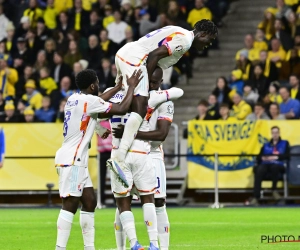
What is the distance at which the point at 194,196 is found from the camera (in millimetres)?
21719

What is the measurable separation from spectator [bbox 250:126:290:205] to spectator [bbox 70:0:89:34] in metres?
7.44

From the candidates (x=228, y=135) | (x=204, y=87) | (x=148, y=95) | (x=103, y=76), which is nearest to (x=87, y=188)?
(x=148, y=95)

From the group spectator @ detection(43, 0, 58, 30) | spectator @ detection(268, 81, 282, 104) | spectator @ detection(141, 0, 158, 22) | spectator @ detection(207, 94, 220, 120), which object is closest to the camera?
spectator @ detection(207, 94, 220, 120)

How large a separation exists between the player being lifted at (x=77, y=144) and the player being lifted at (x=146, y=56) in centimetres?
16

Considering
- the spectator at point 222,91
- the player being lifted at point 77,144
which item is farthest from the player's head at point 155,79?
the spectator at point 222,91

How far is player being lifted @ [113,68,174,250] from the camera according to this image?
11197 mm

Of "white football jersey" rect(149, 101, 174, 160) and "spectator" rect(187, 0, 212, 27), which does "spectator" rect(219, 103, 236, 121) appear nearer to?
"spectator" rect(187, 0, 212, 27)

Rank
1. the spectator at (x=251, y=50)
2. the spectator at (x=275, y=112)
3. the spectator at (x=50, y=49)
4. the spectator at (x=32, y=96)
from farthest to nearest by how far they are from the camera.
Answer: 1. the spectator at (x=50, y=49)
2. the spectator at (x=32, y=96)
3. the spectator at (x=251, y=50)
4. the spectator at (x=275, y=112)

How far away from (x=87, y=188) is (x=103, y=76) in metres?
12.8

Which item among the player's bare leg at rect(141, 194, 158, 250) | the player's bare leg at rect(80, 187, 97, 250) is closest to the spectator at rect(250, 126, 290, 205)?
the player's bare leg at rect(141, 194, 158, 250)

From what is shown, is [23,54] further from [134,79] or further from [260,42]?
[134,79]

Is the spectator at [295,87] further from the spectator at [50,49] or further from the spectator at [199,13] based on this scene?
the spectator at [50,49]

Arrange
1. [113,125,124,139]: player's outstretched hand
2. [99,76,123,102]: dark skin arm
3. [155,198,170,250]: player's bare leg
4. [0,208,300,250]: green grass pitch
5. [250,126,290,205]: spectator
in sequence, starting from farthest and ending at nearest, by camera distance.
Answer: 1. [250,126,290,205]: spectator
2. [0,208,300,250]: green grass pitch
3. [155,198,170,250]: player's bare leg
4. [99,76,123,102]: dark skin arm
5. [113,125,124,139]: player's outstretched hand

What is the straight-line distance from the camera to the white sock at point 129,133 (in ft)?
35.3
